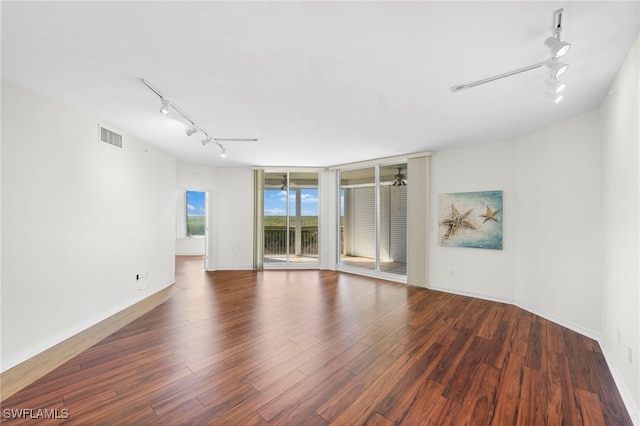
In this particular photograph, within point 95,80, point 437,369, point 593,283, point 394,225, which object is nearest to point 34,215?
point 95,80

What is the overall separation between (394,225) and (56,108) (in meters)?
5.90

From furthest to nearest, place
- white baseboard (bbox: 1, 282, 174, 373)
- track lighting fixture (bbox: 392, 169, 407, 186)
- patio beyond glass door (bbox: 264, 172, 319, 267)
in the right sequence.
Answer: patio beyond glass door (bbox: 264, 172, 319, 267)
track lighting fixture (bbox: 392, 169, 407, 186)
white baseboard (bbox: 1, 282, 174, 373)

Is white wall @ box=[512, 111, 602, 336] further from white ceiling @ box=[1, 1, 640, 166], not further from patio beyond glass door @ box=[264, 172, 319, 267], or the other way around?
patio beyond glass door @ box=[264, 172, 319, 267]

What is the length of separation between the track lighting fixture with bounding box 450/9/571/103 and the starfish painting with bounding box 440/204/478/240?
104 inches

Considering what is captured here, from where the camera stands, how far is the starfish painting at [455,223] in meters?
4.50

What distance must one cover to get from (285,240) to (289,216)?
676 mm

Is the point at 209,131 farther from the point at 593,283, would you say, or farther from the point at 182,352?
the point at 593,283

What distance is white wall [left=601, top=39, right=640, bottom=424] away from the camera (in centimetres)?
189

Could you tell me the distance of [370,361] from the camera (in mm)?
2434

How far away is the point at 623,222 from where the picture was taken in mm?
2170

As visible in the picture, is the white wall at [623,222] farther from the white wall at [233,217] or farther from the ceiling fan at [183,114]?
the white wall at [233,217]

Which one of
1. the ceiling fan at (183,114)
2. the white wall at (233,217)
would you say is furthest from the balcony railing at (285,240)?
the ceiling fan at (183,114)

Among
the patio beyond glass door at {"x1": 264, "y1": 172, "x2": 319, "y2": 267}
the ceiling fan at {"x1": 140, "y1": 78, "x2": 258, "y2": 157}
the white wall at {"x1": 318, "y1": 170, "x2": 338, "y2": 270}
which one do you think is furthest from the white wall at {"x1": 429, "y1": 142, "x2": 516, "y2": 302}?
the ceiling fan at {"x1": 140, "y1": 78, "x2": 258, "y2": 157}

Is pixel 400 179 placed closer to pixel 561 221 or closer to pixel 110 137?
pixel 561 221
